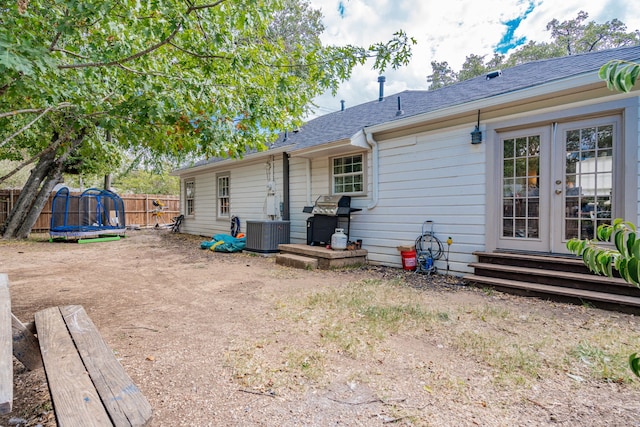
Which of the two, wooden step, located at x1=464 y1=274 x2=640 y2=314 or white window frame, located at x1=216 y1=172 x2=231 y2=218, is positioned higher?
white window frame, located at x1=216 y1=172 x2=231 y2=218

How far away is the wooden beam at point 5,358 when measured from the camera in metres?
1.02

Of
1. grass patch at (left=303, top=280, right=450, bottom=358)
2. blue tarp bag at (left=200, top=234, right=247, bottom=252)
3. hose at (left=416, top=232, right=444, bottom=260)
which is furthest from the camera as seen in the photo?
blue tarp bag at (left=200, top=234, right=247, bottom=252)

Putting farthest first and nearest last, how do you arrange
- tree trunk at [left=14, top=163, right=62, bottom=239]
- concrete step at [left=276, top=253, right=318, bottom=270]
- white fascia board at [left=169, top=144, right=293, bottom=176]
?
1. tree trunk at [left=14, top=163, right=62, bottom=239]
2. white fascia board at [left=169, top=144, right=293, bottom=176]
3. concrete step at [left=276, top=253, right=318, bottom=270]

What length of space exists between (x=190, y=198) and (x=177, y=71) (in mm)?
9876

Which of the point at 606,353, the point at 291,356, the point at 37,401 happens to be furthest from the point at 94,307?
the point at 606,353

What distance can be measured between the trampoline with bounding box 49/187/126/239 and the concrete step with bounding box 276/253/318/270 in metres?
7.84

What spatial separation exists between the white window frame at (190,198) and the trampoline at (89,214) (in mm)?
2216

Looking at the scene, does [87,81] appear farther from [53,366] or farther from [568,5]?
[568,5]

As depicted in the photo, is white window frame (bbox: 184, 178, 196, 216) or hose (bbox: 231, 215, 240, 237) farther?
white window frame (bbox: 184, 178, 196, 216)

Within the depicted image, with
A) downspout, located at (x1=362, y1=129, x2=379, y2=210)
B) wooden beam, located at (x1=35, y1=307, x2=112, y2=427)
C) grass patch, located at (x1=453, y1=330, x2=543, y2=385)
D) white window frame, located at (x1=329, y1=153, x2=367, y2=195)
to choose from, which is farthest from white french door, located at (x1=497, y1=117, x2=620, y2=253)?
wooden beam, located at (x1=35, y1=307, x2=112, y2=427)

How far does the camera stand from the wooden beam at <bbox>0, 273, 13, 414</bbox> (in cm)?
102

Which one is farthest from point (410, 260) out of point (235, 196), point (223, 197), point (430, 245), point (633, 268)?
point (223, 197)

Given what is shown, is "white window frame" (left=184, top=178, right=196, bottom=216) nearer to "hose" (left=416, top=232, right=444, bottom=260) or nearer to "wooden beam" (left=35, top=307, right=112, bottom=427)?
"hose" (left=416, top=232, right=444, bottom=260)

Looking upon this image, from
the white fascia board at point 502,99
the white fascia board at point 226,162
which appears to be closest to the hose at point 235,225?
the white fascia board at point 226,162
